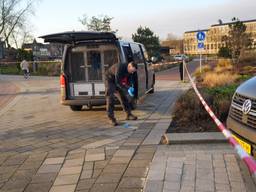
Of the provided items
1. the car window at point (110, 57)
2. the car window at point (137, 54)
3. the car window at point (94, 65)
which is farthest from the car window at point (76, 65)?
the car window at point (137, 54)

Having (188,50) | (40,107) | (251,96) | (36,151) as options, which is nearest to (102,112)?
(40,107)

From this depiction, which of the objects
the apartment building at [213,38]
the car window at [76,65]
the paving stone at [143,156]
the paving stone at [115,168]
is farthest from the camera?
the apartment building at [213,38]

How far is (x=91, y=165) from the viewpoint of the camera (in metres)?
5.96

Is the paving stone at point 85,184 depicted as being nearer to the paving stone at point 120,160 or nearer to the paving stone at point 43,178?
the paving stone at point 43,178

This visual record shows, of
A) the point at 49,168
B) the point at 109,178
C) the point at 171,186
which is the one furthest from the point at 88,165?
the point at 171,186

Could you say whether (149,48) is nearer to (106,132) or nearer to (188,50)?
(106,132)

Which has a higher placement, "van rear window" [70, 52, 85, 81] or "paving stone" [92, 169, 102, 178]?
"van rear window" [70, 52, 85, 81]

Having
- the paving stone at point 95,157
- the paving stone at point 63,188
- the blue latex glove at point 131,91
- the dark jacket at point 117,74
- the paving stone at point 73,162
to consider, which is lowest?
the paving stone at point 63,188

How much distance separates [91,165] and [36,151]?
1.41 meters

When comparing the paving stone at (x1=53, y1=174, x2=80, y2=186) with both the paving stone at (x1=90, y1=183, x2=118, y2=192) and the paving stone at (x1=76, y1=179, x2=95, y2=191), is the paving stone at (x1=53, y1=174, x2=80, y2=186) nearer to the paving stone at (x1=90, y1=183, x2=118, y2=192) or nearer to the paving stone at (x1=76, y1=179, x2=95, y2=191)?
the paving stone at (x1=76, y1=179, x2=95, y2=191)

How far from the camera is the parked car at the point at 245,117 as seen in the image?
4.54 metres

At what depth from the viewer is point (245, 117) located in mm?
4758

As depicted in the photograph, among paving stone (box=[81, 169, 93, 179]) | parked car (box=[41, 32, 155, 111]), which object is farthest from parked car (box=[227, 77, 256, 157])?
parked car (box=[41, 32, 155, 111])

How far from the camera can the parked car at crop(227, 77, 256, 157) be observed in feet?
14.9
